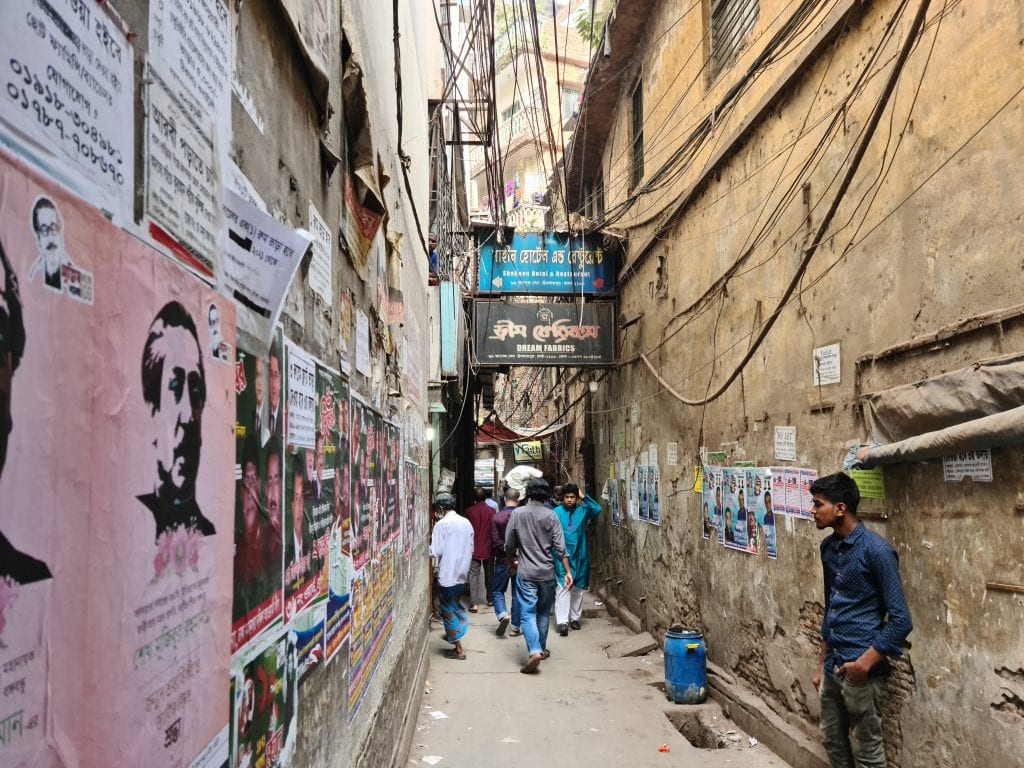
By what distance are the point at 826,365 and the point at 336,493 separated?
3677 mm

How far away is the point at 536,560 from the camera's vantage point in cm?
802

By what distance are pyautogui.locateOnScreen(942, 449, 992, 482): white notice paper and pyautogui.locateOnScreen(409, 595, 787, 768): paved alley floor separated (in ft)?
9.13

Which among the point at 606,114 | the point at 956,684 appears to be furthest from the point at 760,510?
the point at 606,114


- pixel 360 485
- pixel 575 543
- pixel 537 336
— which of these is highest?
pixel 537 336

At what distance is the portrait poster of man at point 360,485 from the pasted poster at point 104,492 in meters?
1.66

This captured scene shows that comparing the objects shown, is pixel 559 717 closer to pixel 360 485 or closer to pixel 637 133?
pixel 360 485

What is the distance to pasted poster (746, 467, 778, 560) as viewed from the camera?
18.8 ft

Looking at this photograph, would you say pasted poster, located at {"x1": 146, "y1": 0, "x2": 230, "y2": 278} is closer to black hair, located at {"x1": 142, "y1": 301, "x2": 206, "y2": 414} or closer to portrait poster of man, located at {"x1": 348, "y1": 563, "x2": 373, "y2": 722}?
black hair, located at {"x1": 142, "y1": 301, "x2": 206, "y2": 414}

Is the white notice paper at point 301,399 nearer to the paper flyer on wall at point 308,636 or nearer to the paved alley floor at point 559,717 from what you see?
the paper flyer on wall at point 308,636

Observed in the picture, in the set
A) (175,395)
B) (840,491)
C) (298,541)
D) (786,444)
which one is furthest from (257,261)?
(786,444)

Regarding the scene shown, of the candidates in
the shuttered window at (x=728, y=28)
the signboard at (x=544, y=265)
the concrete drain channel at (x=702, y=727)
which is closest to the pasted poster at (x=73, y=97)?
the concrete drain channel at (x=702, y=727)

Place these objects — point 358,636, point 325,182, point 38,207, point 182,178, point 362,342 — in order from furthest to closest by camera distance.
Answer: point 362,342
point 358,636
point 325,182
point 182,178
point 38,207

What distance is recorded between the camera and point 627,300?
1047 centimetres

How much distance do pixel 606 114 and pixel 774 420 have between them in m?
8.33
